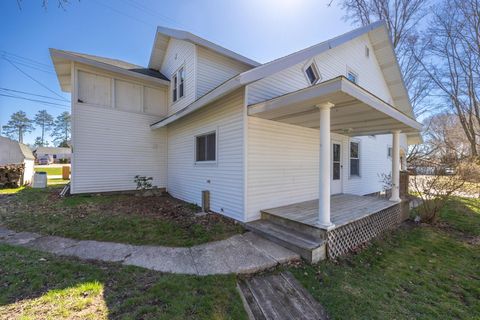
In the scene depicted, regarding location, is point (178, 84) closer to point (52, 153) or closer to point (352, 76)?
point (352, 76)

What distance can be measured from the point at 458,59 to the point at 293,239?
2102 cm

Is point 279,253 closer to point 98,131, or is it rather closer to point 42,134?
point 98,131

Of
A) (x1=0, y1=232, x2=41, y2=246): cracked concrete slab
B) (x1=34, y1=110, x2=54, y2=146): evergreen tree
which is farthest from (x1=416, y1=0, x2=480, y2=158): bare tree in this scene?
(x1=34, y1=110, x2=54, y2=146): evergreen tree

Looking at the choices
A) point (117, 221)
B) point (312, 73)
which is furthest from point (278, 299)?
point (312, 73)

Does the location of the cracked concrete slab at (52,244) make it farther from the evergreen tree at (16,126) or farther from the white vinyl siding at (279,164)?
the evergreen tree at (16,126)

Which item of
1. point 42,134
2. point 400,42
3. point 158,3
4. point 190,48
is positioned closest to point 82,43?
point 158,3

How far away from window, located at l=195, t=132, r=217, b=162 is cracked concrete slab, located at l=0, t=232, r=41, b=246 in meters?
4.28

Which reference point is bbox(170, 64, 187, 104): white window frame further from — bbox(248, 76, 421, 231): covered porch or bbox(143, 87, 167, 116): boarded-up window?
bbox(248, 76, 421, 231): covered porch

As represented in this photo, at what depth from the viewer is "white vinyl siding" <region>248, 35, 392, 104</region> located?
18.7 ft

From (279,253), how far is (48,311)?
319 cm

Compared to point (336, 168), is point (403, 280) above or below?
below

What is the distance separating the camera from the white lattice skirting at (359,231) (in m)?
4.13

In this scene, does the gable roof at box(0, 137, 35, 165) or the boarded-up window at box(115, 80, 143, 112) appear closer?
the boarded-up window at box(115, 80, 143, 112)

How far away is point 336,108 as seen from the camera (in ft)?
15.0
